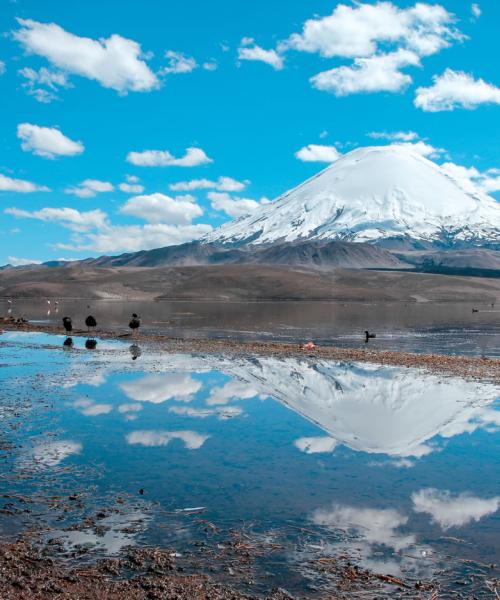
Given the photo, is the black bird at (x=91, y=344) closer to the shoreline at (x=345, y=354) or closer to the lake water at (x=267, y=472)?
the shoreline at (x=345, y=354)

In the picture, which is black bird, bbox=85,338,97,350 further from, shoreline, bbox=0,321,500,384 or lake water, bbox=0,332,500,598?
lake water, bbox=0,332,500,598

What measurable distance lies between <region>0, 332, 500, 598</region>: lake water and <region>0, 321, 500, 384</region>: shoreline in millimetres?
4317

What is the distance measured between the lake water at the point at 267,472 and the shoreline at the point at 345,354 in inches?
170

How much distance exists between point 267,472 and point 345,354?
1818 cm

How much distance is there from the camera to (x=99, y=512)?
8.55 m

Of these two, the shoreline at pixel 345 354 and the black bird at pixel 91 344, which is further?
the black bird at pixel 91 344

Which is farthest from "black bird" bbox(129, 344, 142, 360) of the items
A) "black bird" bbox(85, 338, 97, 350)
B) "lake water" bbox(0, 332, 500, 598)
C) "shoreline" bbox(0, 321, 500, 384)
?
"lake water" bbox(0, 332, 500, 598)

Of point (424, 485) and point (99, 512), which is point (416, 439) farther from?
point (99, 512)

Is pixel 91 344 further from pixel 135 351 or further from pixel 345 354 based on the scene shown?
pixel 345 354

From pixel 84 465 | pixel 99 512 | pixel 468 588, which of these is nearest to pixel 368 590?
pixel 468 588

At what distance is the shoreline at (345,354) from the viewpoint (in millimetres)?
23984

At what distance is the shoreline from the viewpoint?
23984mm

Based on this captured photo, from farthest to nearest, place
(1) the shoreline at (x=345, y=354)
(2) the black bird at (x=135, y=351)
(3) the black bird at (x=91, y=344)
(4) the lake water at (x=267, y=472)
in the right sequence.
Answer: (3) the black bird at (x=91, y=344)
(2) the black bird at (x=135, y=351)
(1) the shoreline at (x=345, y=354)
(4) the lake water at (x=267, y=472)

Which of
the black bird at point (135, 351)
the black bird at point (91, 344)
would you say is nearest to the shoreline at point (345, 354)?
the black bird at point (135, 351)
